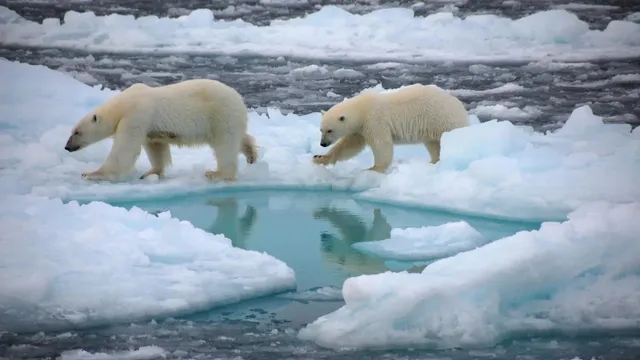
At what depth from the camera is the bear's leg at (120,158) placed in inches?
233

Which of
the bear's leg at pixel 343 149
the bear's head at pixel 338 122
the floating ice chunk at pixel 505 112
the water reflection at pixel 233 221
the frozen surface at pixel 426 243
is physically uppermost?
the bear's head at pixel 338 122

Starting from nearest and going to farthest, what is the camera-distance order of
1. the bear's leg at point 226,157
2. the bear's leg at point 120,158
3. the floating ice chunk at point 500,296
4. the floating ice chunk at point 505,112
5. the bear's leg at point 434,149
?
the floating ice chunk at point 500,296
the bear's leg at point 120,158
the bear's leg at point 226,157
the bear's leg at point 434,149
the floating ice chunk at point 505,112

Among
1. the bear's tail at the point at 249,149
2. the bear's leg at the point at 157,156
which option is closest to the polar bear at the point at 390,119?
the bear's tail at the point at 249,149

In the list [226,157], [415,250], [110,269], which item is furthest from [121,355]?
[226,157]

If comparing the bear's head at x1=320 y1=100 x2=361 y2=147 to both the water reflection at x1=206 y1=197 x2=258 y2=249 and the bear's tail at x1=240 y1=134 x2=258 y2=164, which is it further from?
the water reflection at x1=206 y1=197 x2=258 y2=249

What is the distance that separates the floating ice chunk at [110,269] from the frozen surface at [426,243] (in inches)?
25.6

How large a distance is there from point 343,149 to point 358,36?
7714 millimetres

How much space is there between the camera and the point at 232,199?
19.6 ft

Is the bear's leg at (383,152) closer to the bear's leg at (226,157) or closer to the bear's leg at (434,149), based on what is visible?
the bear's leg at (434,149)

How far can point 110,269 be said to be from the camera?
400 centimetres

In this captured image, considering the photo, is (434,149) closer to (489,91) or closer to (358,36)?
(489,91)

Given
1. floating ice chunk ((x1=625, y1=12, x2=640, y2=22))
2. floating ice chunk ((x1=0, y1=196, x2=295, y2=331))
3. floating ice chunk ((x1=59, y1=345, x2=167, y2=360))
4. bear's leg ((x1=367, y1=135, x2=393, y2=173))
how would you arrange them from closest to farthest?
floating ice chunk ((x1=59, y1=345, x2=167, y2=360))
floating ice chunk ((x1=0, y1=196, x2=295, y2=331))
bear's leg ((x1=367, y1=135, x2=393, y2=173))
floating ice chunk ((x1=625, y1=12, x2=640, y2=22))

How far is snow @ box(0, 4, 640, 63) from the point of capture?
43.7ft

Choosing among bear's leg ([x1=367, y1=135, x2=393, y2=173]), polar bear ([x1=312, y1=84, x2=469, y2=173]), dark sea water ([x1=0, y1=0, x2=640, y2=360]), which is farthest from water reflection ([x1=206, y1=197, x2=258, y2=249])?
bear's leg ([x1=367, y1=135, x2=393, y2=173])
